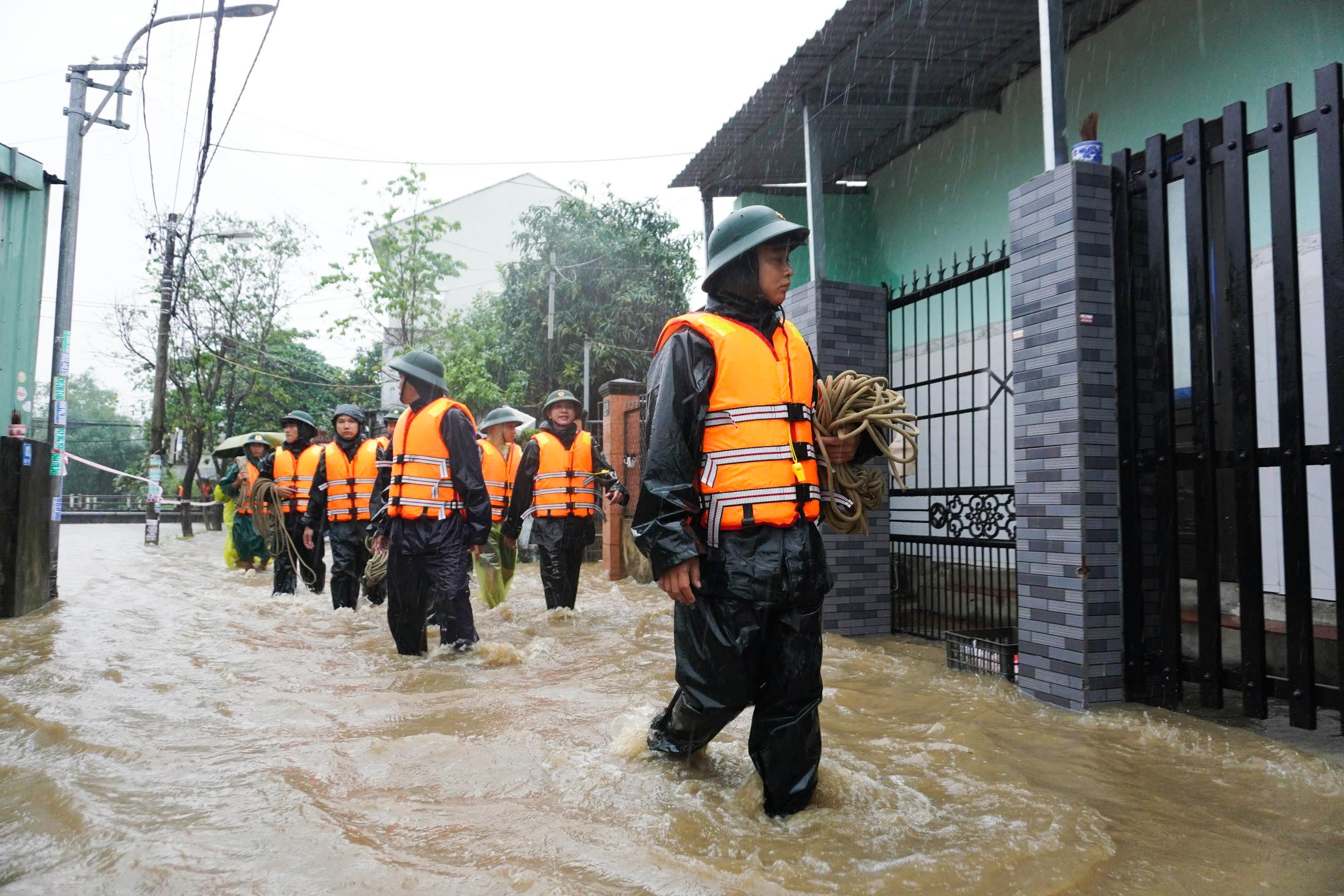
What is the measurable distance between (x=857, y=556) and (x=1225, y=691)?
265 centimetres

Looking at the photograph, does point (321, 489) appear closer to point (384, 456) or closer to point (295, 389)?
point (384, 456)

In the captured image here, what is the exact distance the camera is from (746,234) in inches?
125

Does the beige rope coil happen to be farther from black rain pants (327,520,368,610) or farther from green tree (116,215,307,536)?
green tree (116,215,307,536)

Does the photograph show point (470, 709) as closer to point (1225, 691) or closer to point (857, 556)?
point (857, 556)

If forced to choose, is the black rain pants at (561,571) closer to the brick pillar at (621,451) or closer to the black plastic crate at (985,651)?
the black plastic crate at (985,651)

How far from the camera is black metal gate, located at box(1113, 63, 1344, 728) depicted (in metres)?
3.76

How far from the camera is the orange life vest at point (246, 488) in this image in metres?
11.4

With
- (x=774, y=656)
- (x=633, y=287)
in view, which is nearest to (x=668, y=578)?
(x=774, y=656)

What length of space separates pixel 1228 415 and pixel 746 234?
10.9ft

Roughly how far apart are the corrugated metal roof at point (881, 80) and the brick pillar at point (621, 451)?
10.3ft

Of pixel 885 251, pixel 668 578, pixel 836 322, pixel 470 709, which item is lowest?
pixel 470 709

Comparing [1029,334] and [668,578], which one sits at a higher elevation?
[1029,334]

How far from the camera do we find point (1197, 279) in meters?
4.16

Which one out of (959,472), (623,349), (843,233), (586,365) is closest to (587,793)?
(959,472)
